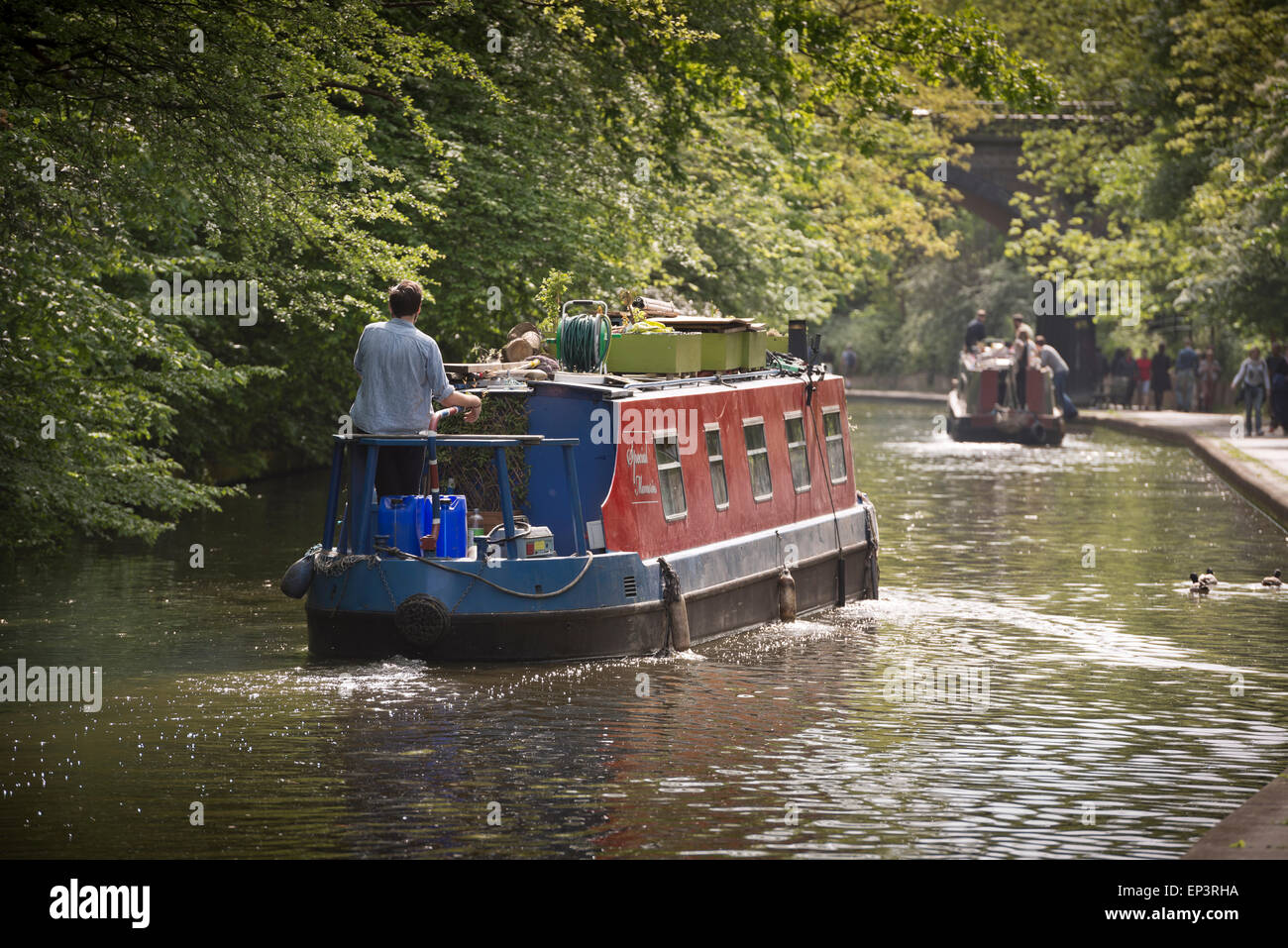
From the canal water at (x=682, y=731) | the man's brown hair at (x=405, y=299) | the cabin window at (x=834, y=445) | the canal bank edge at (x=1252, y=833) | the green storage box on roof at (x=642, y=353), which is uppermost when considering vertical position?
the man's brown hair at (x=405, y=299)

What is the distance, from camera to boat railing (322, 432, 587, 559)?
1274 centimetres

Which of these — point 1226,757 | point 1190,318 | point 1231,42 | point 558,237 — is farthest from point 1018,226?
point 1226,757

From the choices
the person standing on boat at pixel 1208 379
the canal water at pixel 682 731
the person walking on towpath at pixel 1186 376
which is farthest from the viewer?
the person standing on boat at pixel 1208 379

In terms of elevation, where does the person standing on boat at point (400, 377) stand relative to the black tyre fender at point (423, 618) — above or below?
above

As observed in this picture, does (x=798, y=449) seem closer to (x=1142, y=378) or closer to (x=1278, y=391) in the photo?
(x=1278, y=391)

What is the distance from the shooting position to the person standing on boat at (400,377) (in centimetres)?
1275

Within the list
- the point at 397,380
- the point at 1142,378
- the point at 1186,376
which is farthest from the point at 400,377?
the point at 1142,378

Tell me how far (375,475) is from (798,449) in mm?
4600

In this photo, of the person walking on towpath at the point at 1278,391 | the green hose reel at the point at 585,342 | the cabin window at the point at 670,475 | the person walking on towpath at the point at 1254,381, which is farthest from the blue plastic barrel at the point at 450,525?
the person walking on towpath at the point at 1278,391

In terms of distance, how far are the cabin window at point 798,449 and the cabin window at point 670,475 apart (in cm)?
217

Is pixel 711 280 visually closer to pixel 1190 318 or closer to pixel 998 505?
pixel 998 505

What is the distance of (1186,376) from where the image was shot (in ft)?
162

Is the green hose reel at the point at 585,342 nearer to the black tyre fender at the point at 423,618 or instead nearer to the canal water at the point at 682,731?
the canal water at the point at 682,731

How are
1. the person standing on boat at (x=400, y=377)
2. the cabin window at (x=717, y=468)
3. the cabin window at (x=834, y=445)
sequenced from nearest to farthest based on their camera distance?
the person standing on boat at (x=400, y=377) → the cabin window at (x=717, y=468) → the cabin window at (x=834, y=445)
